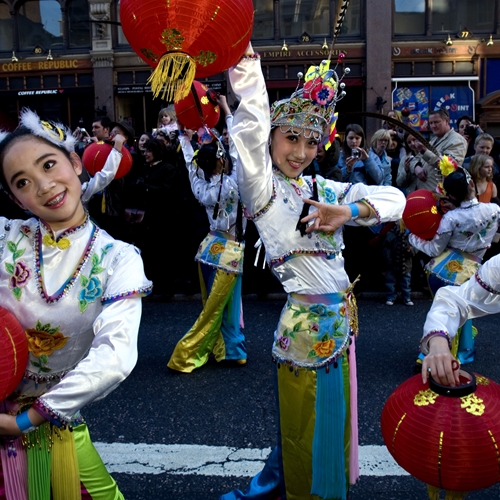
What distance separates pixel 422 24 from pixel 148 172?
1028 centimetres

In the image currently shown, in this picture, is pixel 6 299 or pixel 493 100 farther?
pixel 493 100

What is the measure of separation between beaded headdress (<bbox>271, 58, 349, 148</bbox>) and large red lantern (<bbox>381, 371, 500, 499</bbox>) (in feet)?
3.95

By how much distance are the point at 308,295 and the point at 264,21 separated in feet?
44.2

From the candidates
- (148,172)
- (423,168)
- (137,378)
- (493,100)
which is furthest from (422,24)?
(137,378)

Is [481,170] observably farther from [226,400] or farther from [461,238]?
[226,400]

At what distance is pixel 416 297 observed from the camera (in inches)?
269

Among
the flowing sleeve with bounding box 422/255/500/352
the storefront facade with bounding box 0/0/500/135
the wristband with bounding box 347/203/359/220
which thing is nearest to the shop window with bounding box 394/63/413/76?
the storefront facade with bounding box 0/0/500/135

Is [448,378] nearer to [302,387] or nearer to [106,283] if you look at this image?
[302,387]

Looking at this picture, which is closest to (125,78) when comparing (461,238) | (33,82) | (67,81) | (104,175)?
(67,81)

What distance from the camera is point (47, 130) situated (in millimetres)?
1914

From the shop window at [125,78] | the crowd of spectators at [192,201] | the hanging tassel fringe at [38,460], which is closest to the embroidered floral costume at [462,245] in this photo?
the crowd of spectators at [192,201]

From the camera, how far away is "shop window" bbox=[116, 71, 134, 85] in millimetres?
14227

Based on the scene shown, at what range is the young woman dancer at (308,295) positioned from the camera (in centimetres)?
227

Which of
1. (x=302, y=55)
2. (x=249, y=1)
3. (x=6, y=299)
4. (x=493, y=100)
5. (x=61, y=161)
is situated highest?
(x=302, y=55)
